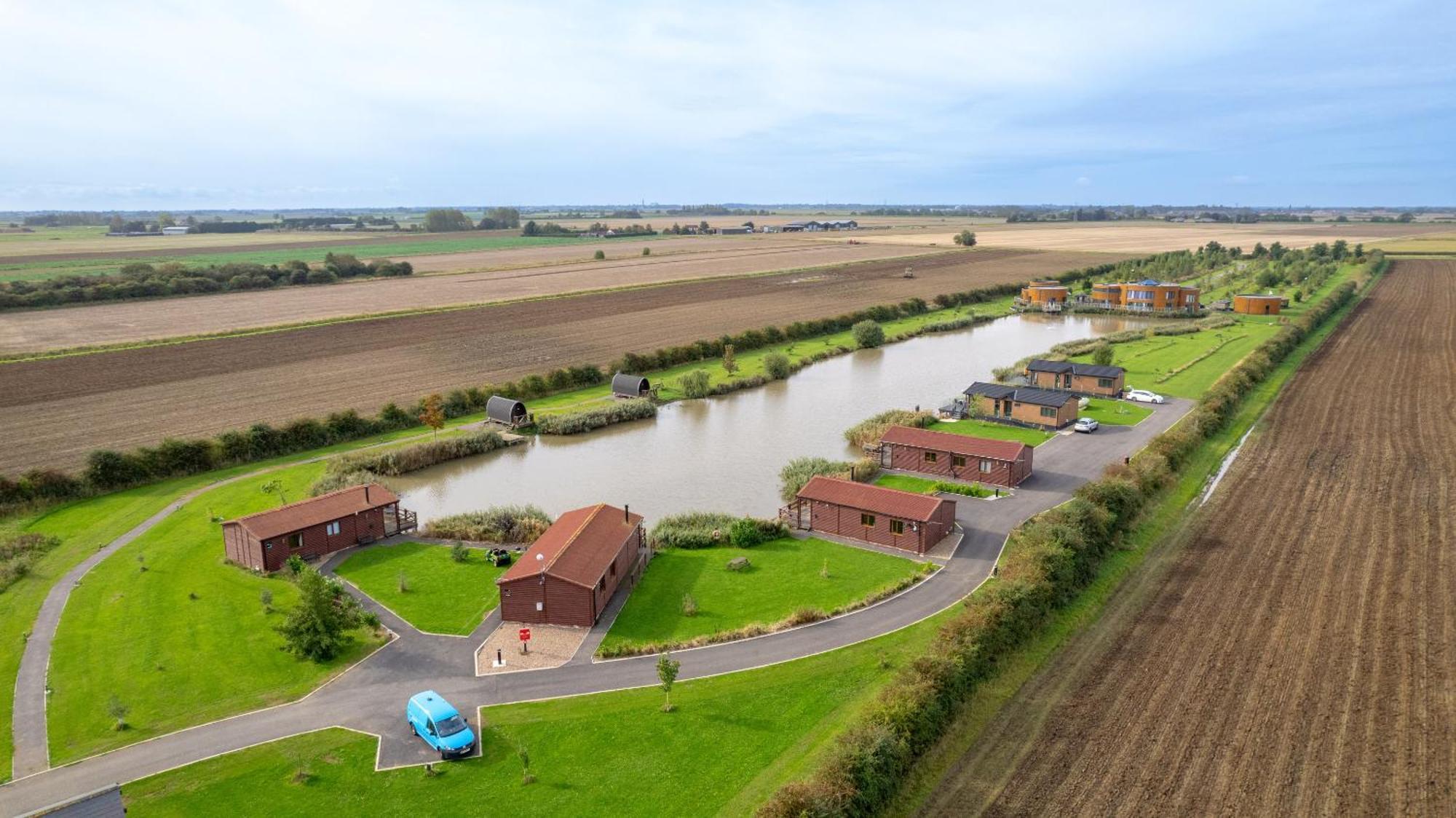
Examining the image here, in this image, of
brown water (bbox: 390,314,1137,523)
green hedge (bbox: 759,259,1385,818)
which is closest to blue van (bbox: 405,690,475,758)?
green hedge (bbox: 759,259,1385,818)

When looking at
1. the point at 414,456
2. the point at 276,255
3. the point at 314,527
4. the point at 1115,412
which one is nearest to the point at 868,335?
the point at 1115,412

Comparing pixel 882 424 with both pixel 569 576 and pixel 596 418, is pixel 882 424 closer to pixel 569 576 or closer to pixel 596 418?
pixel 596 418

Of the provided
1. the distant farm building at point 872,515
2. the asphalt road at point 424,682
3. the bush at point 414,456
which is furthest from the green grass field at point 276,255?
the distant farm building at point 872,515

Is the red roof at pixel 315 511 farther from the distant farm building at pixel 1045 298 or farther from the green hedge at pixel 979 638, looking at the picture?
the distant farm building at pixel 1045 298

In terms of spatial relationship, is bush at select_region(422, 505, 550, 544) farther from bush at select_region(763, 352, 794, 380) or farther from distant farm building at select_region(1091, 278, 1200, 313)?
distant farm building at select_region(1091, 278, 1200, 313)

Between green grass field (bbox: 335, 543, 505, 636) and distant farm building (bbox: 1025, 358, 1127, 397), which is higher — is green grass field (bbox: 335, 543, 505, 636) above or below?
below

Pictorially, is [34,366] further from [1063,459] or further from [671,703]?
[1063,459]

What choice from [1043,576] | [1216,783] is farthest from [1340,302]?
[1216,783]

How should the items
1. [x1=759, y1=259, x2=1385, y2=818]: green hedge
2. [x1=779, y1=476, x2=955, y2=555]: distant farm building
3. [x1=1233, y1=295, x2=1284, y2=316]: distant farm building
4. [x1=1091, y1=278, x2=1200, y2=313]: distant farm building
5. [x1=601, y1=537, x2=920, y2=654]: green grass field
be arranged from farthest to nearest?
[x1=1091, y1=278, x2=1200, y2=313]: distant farm building → [x1=1233, y1=295, x2=1284, y2=316]: distant farm building → [x1=779, y1=476, x2=955, y2=555]: distant farm building → [x1=601, y1=537, x2=920, y2=654]: green grass field → [x1=759, y1=259, x2=1385, y2=818]: green hedge
